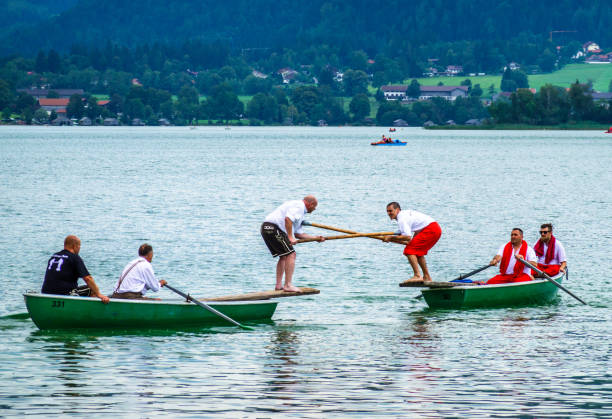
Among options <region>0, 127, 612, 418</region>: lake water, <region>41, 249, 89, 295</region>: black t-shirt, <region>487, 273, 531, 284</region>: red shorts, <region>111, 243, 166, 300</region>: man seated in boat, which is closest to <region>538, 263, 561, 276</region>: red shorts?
<region>0, 127, 612, 418</region>: lake water

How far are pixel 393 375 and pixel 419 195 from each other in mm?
57847

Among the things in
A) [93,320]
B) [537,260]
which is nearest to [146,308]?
[93,320]

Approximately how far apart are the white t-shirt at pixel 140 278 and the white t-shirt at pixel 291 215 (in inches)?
133

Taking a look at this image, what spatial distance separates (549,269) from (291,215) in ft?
27.2

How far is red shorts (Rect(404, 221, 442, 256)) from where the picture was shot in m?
25.6

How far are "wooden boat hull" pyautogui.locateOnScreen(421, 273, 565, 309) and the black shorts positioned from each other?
4290 mm

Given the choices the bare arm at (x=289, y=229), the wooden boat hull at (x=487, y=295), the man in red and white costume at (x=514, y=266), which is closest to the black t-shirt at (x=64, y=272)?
the bare arm at (x=289, y=229)

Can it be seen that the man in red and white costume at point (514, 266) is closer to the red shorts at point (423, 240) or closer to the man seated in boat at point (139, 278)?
the red shorts at point (423, 240)

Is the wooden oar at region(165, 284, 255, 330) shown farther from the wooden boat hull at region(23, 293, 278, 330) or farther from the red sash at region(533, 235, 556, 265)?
the red sash at region(533, 235, 556, 265)

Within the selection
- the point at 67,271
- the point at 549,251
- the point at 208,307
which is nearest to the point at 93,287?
the point at 67,271

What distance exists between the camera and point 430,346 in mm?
22141

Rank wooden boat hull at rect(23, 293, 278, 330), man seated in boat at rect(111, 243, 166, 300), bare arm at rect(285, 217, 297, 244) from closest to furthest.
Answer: wooden boat hull at rect(23, 293, 278, 330) < man seated in boat at rect(111, 243, 166, 300) < bare arm at rect(285, 217, 297, 244)

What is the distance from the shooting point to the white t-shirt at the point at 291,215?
955 inches

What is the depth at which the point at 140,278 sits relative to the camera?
73.6 ft
